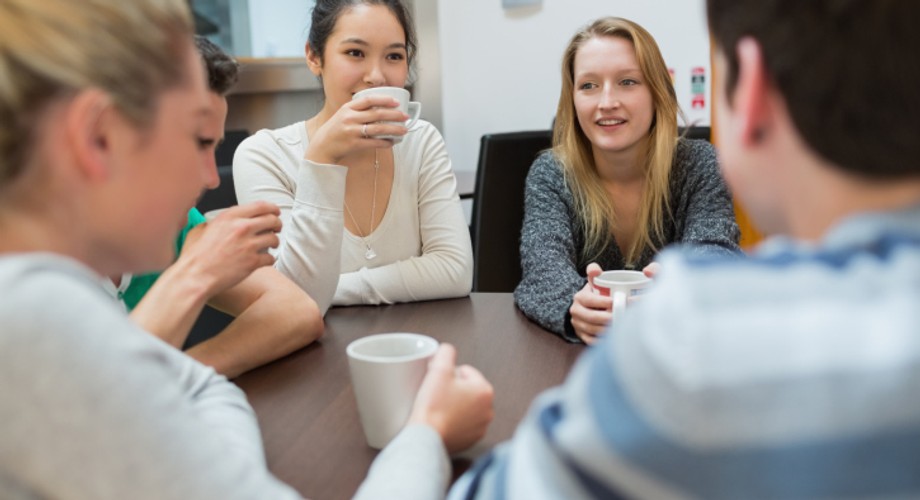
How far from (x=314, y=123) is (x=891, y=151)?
143 cm

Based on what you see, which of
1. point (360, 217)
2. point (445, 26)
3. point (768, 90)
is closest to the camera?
point (768, 90)

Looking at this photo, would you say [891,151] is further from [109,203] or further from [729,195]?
[729,195]

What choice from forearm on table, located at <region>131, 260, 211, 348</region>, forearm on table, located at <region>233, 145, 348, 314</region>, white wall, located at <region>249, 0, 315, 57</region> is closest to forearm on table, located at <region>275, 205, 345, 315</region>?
forearm on table, located at <region>233, 145, 348, 314</region>

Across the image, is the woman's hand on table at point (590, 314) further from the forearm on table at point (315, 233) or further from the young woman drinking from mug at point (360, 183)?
the forearm on table at point (315, 233)

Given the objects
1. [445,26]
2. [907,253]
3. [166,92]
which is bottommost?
[907,253]

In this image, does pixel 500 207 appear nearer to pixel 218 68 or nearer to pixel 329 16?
pixel 329 16

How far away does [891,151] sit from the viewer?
1.59 feet

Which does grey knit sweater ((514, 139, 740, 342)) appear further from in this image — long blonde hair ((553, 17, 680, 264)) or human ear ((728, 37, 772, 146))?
human ear ((728, 37, 772, 146))

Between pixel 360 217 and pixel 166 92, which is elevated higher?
pixel 166 92

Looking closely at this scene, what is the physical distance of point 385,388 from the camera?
0.83 m

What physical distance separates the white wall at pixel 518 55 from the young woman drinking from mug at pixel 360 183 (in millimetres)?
1978

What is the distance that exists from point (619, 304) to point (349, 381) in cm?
38

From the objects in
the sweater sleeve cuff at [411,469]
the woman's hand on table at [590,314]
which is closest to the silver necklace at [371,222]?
the woman's hand on table at [590,314]

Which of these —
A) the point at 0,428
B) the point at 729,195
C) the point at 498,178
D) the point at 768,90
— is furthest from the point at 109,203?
the point at 498,178
